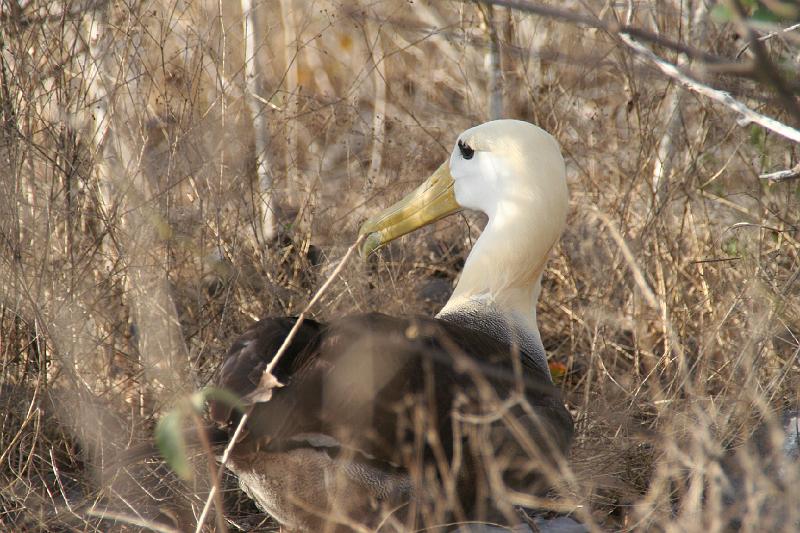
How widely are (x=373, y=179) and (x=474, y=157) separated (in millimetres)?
1071

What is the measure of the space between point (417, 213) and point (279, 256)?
2.55ft

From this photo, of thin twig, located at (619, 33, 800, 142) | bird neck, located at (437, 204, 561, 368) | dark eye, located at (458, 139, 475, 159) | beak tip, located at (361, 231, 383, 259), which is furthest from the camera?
beak tip, located at (361, 231, 383, 259)

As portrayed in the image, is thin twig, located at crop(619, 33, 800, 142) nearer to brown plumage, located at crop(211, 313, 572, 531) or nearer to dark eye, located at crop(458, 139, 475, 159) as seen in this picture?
brown plumage, located at crop(211, 313, 572, 531)

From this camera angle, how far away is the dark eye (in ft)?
10.9

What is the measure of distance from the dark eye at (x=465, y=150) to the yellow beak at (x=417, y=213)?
99 mm

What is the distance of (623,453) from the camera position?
129 inches

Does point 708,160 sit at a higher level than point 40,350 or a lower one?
lower

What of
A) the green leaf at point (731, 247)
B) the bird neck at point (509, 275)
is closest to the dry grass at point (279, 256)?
the green leaf at point (731, 247)

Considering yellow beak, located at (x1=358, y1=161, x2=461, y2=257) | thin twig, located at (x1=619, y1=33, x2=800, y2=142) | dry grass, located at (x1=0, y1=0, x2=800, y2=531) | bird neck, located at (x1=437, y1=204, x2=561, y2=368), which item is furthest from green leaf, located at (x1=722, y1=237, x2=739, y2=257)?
thin twig, located at (x1=619, y1=33, x2=800, y2=142)

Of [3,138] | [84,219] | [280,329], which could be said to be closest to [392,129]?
[84,219]

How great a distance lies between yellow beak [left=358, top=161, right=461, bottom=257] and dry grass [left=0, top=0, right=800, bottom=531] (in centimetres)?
27

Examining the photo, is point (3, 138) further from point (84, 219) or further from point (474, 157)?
point (474, 157)

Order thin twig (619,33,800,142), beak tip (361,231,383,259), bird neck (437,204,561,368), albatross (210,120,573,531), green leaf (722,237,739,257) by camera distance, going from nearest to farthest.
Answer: thin twig (619,33,800,142), albatross (210,120,573,531), bird neck (437,204,561,368), beak tip (361,231,383,259), green leaf (722,237,739,257)

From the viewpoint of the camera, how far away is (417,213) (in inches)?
135
